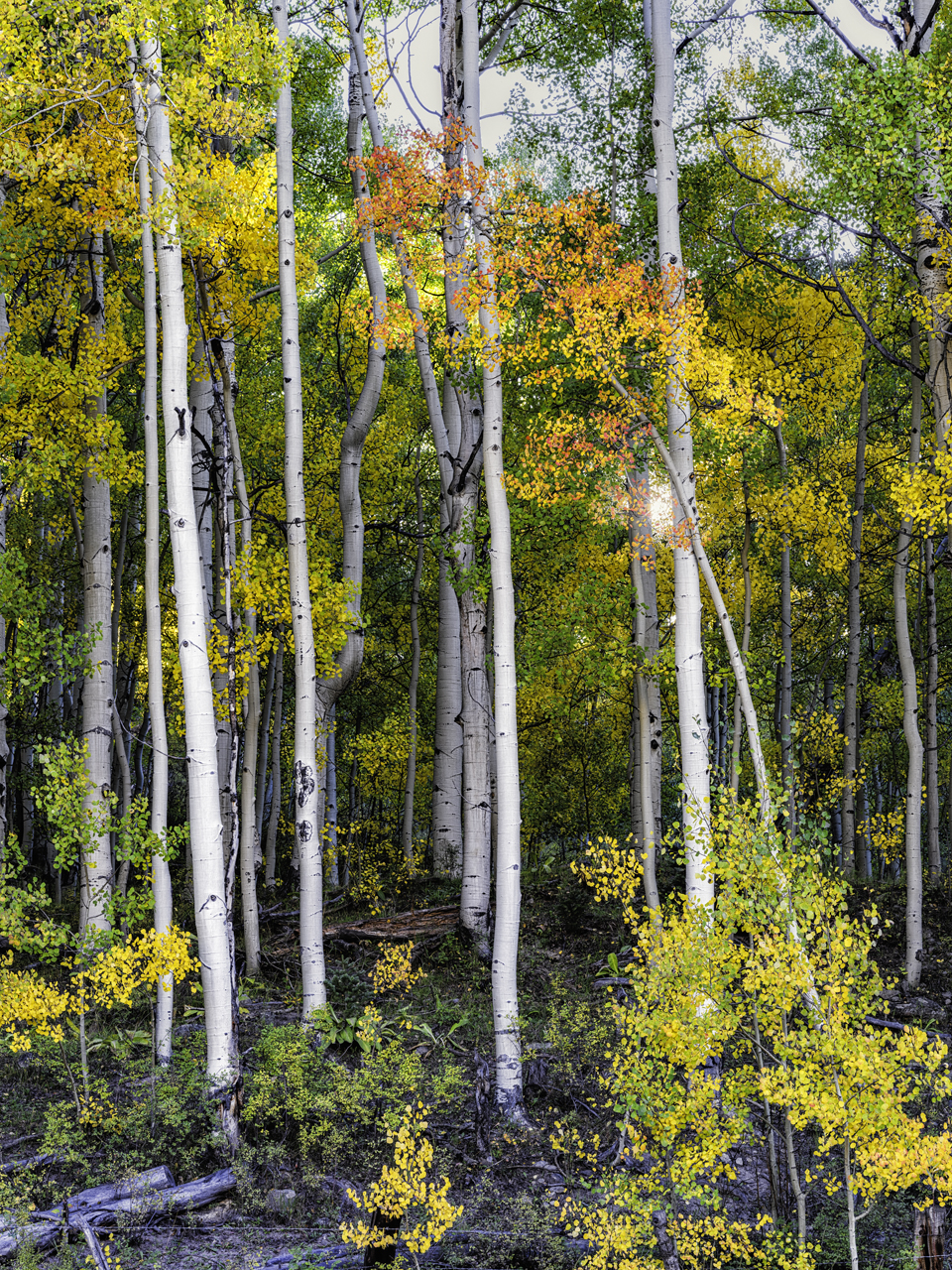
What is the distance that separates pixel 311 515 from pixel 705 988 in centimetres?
1128

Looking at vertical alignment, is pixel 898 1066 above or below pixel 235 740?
below

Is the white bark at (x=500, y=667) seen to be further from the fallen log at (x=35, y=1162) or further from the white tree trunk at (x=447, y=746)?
the white tree trunk at (x=447, y=746)

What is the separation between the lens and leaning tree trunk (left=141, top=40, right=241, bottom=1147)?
583cm

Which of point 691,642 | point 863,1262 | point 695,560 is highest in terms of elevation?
point 695,560

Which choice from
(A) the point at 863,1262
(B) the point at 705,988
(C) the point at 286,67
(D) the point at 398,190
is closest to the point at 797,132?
(D) the point at 398,190

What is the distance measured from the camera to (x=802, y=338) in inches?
439

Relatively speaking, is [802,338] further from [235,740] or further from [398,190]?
[235,740]

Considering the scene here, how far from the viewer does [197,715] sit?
591 centimetres

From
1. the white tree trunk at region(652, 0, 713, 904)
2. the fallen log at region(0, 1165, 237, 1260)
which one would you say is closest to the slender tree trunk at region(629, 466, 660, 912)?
the white tree trunk at region(652, 0, 713, 904)

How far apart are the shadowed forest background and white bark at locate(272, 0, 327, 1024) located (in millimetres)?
43

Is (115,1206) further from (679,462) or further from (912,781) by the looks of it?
(912,781)

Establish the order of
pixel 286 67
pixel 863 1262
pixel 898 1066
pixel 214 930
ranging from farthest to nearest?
pixel 286 67, pixel 214 930, pixel 863 1262, pixel 898 1066

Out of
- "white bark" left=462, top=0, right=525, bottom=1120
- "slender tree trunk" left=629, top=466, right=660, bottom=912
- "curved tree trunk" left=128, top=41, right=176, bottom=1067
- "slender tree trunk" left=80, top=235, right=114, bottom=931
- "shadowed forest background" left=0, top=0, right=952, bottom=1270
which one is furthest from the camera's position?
"slender tree trunk" left=629, top=466, right=660, bottom=912

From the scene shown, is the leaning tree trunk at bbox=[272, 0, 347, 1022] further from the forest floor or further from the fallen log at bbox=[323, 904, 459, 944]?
the fallen log at bbox=[323, 904, 459, 944]
